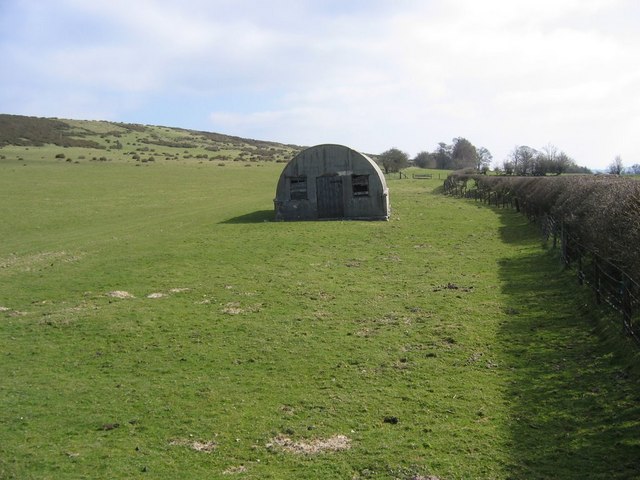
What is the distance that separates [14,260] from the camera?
2720cm

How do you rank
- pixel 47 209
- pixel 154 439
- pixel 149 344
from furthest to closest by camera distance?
pixel 47 209
pixel 149 344
pixel 154 439

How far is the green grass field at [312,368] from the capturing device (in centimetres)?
862

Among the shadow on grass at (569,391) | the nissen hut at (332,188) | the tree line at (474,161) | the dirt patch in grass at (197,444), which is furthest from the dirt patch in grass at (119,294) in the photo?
the tree line at (474,161)

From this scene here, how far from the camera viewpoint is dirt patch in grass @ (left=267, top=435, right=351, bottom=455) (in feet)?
29.0

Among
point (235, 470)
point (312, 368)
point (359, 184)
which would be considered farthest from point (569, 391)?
point (359, 184)

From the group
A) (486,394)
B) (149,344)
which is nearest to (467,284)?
(486,394)

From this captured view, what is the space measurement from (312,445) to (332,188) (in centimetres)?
3158

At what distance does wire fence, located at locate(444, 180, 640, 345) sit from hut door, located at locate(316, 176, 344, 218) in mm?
13011

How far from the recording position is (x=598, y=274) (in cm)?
1491

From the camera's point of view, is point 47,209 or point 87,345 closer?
point 87,345

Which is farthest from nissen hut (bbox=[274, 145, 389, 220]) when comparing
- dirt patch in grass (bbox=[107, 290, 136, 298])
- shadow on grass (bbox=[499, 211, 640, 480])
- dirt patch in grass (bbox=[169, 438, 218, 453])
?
dirt patch in grass (bbox=[169, 438, 218, 453])

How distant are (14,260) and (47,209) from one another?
21.6m

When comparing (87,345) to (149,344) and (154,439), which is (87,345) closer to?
(149,344)

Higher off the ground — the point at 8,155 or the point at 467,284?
the point at 8,155
